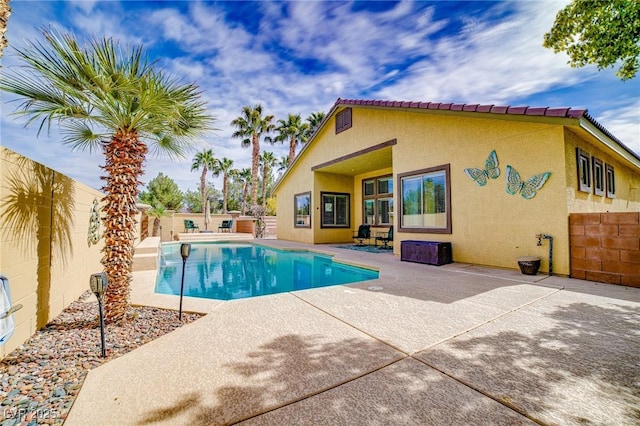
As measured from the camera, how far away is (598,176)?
7.95 m

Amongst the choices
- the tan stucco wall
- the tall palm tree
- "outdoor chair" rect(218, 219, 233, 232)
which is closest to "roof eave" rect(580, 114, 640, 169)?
the tall palm tree

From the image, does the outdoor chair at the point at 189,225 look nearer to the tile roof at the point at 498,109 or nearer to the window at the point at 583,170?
the tile roof at the point at 498,109

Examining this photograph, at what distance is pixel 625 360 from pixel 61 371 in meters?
4.93

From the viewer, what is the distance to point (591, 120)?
572 cm

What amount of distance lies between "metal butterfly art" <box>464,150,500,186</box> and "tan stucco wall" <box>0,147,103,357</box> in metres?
8.76

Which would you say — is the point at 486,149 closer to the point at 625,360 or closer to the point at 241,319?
the point at 625,360

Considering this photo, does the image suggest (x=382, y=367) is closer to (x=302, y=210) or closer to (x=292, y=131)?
(x=302, y=210)

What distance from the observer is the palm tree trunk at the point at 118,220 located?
132 inches

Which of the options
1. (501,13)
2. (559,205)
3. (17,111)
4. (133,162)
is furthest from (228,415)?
(501,13)

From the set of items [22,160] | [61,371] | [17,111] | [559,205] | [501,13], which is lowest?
[61,371]

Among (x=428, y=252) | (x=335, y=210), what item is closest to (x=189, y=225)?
(x=335, y=210)

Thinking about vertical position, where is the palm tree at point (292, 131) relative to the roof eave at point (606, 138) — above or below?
above

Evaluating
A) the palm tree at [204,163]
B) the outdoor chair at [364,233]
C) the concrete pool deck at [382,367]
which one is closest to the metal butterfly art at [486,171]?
the concrete pool deck at [382,367]

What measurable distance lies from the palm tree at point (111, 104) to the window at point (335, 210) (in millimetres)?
10923
